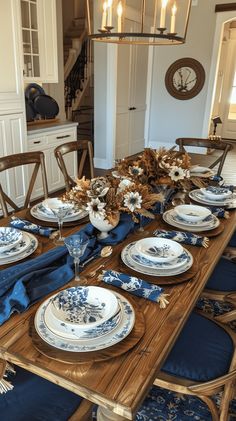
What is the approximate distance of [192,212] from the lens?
1931mm

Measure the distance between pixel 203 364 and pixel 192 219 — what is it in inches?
29.0

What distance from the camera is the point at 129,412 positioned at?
781 millimetres

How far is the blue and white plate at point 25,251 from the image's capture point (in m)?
1.40

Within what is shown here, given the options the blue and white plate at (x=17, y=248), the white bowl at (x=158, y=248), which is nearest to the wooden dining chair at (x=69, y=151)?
the blue and white plate at (x=17, y=248)

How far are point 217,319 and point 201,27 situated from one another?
251 inches

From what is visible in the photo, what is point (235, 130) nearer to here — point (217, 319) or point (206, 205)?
point (206, 205)

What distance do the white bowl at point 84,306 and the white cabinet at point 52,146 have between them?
3.05 metres

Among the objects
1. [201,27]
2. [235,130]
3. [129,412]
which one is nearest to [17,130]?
[129,412]

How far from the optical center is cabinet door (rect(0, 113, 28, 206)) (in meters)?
3.51

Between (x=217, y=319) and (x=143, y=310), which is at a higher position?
(x=143, y=310)

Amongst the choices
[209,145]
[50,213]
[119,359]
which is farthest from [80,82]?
[119,359]

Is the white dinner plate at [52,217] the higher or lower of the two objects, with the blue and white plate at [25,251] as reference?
lower

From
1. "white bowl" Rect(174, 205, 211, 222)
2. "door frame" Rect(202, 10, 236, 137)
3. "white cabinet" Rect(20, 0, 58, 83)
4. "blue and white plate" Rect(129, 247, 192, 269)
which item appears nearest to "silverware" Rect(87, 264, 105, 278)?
"blue and white plate" Rect(129, 247, 192, 269)

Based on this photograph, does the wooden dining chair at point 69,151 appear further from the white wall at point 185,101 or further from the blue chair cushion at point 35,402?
the white wall at point 185,101
